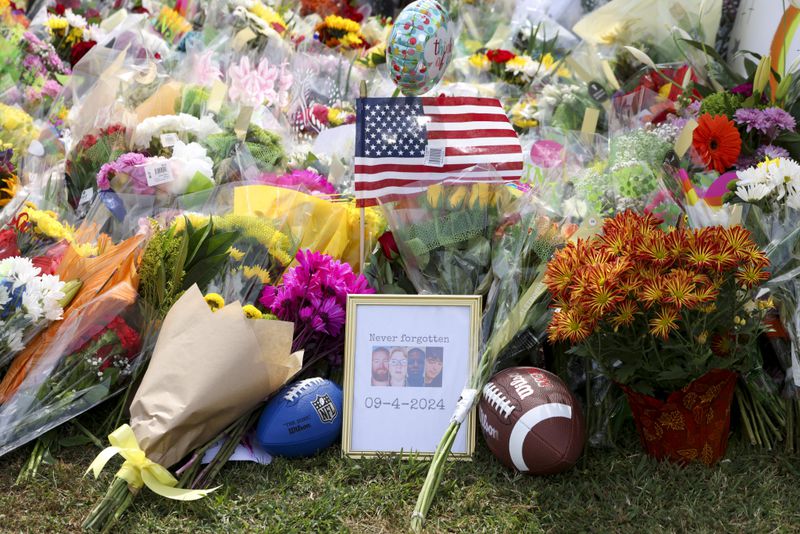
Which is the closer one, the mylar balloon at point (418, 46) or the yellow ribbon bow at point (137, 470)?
the yellow ribbon bow at point (137, 470)

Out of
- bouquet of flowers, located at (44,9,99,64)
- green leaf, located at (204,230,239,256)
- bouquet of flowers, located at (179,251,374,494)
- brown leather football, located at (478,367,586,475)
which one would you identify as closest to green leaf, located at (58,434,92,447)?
bouquet of flowers, located at (179,251,374,494)

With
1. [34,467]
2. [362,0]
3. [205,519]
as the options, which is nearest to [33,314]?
[34,467]

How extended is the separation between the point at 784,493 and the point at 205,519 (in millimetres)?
1742

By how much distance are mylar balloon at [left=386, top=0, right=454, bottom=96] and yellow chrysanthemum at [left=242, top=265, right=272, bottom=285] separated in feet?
3.37

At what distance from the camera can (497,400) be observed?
9.16 ft

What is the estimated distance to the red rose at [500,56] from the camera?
5590 mm

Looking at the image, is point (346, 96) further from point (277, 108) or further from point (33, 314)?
point (33, 314)

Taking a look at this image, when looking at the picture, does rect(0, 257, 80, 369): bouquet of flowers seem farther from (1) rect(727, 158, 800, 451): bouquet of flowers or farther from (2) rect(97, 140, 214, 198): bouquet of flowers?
(1) rect(727, 158, 800, 451): bouquet of flowers

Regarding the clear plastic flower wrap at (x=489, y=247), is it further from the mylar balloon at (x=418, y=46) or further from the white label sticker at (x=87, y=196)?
the white label sticker at (x=87, y=196)

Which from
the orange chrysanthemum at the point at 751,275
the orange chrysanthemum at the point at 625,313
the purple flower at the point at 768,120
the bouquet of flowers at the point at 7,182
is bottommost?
the orange chrysanthemum at the point at 625,313

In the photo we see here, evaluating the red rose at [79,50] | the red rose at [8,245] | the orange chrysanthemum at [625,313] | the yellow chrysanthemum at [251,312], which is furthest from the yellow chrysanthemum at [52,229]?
the red rose at [79,50]

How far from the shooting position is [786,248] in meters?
2.79

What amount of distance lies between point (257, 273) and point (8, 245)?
89 cm

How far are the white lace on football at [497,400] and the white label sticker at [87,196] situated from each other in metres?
1.96
